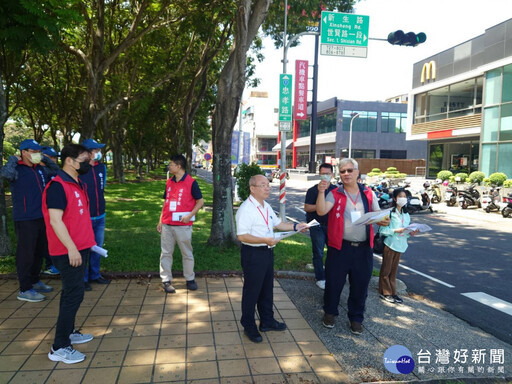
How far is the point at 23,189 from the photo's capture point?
479cm

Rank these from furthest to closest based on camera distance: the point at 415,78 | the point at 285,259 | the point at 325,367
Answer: the point at 415,78 < the point at 285,259 < the point at 325,367

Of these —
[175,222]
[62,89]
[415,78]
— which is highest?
[415,78]

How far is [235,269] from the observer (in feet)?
20.4

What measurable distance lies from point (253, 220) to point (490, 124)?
75.2 feet

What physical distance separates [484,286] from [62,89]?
2215 centimetres

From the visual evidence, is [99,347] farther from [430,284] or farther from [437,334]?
[430,284]

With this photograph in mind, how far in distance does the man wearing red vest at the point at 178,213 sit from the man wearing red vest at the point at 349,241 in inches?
74.7

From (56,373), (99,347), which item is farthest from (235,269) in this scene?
(56,373)

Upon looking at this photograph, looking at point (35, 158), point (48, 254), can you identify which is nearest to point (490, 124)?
point (48, 254)

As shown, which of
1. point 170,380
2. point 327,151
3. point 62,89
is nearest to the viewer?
point 170,380

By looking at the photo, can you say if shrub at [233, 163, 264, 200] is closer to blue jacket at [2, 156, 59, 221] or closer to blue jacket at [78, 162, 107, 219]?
blue jacket at [78, 162, 107, 219]

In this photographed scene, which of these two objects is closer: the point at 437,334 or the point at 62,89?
the point at 437,334

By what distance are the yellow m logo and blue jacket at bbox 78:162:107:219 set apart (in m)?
27.4

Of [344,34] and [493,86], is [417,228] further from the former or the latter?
[493,86]
